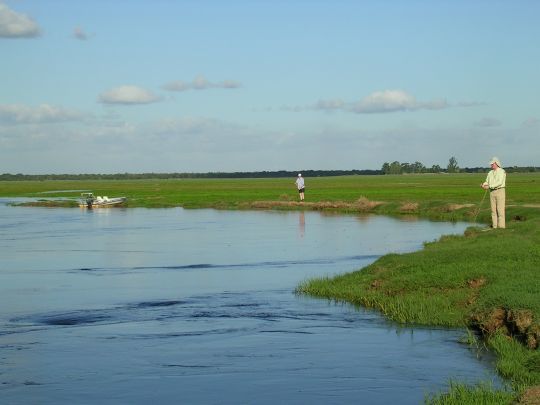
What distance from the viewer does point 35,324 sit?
1845 centimetres

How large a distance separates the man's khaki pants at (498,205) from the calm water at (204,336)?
13.7 ft

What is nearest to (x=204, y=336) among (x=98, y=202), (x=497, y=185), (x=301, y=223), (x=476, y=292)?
(x=476, y=292)

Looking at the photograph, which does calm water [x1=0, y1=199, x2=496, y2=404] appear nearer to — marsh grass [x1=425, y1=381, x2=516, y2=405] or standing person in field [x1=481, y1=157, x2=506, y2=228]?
marsh grass [x1=425, y1=381, x2=516, y2=405]

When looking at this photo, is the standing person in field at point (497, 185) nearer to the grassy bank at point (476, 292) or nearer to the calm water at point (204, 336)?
the grassy bank at point (476, 292)

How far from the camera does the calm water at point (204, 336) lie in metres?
13.5

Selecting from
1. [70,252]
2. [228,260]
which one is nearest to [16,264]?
[70,252]

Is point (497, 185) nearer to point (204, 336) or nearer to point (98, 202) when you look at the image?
point (204, 336)

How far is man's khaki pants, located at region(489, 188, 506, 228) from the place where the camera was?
2648 cm

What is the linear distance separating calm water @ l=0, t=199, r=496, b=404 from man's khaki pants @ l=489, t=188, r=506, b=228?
4.19 meters

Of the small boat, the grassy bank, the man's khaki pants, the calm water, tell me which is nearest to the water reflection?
the calm water

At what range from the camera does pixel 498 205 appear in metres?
Result: 26.9

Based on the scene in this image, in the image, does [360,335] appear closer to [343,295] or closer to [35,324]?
[343,295]

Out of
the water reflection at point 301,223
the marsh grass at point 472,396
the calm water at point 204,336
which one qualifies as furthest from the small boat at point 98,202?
the marsh grass at point 472,396

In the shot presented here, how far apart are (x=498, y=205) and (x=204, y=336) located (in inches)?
516
